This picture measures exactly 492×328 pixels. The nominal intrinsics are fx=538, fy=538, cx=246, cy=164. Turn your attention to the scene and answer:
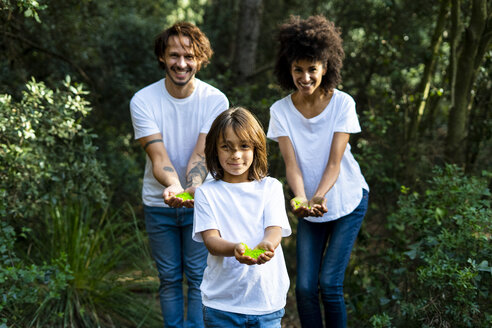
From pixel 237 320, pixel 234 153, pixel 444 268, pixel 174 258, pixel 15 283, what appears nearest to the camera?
pixel 237 320

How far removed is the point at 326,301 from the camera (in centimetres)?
291

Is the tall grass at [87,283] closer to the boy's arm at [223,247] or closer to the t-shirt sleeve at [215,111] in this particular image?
the t-shirt sleeve at [215,111]

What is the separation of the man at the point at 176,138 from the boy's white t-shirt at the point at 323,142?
42cm

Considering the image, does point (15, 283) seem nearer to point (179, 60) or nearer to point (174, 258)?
point (174, 258)

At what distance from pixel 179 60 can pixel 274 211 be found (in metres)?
1.18

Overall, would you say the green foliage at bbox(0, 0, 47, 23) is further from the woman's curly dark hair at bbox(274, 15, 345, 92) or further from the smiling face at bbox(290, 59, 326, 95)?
the smiling face at bbox(290, 59, 326, 95)

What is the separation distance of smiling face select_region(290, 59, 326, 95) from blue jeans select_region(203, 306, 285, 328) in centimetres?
122

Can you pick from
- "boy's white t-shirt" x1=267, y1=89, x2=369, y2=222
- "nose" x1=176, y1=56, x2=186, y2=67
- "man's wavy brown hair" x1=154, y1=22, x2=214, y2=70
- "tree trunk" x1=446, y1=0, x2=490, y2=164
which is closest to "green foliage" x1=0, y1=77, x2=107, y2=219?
"man's wavy brown hair" x1=154, y1=22, x2=214, y2=70

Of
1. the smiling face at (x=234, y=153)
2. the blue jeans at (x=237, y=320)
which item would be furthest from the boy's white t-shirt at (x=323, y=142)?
the blue jeans at (x=237, y=320)

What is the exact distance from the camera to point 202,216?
2.29m

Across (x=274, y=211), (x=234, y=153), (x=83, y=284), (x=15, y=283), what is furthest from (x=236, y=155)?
(x=83, y=284)

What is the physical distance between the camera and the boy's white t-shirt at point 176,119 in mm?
3062

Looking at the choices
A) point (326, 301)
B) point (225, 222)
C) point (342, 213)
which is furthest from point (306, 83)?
point (326, 301)

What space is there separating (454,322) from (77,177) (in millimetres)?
2791
